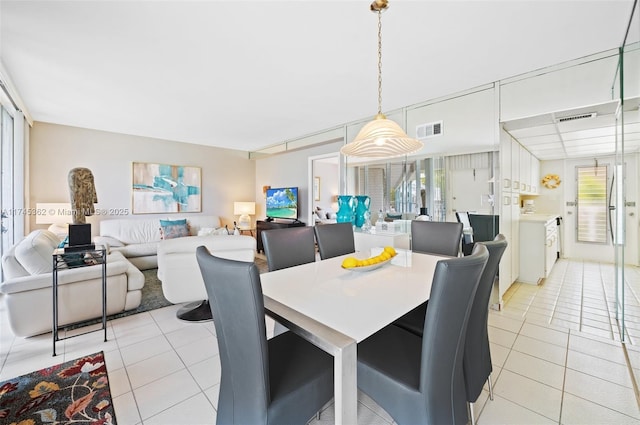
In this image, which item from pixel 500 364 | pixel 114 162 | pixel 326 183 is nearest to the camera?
pixel 500 364

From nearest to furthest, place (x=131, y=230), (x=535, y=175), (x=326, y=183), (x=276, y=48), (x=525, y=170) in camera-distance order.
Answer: (x=276, y=48)
(x=525, y=170)
(x=131, y=230)
(x=535, y=175)
(x=326, y=183)

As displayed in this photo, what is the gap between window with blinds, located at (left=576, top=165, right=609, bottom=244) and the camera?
490cm

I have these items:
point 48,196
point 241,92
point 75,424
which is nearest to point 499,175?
point 241,92

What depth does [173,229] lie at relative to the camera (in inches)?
196

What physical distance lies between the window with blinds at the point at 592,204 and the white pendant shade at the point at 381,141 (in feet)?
17.3

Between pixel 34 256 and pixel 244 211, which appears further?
pixel 244 211

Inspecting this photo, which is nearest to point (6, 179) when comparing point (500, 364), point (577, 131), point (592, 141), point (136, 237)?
point (136, 237)

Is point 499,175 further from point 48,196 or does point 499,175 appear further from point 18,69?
point 48,196

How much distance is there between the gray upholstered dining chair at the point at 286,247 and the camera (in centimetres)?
191

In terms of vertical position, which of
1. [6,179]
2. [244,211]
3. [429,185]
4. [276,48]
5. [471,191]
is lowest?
[244,211]

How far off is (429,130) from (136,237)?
17.0 feet

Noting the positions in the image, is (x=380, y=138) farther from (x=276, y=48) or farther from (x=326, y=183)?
(x=326, y=183)

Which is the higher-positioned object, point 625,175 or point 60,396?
point 625,175

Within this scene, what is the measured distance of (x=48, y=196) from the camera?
14.1 ft
